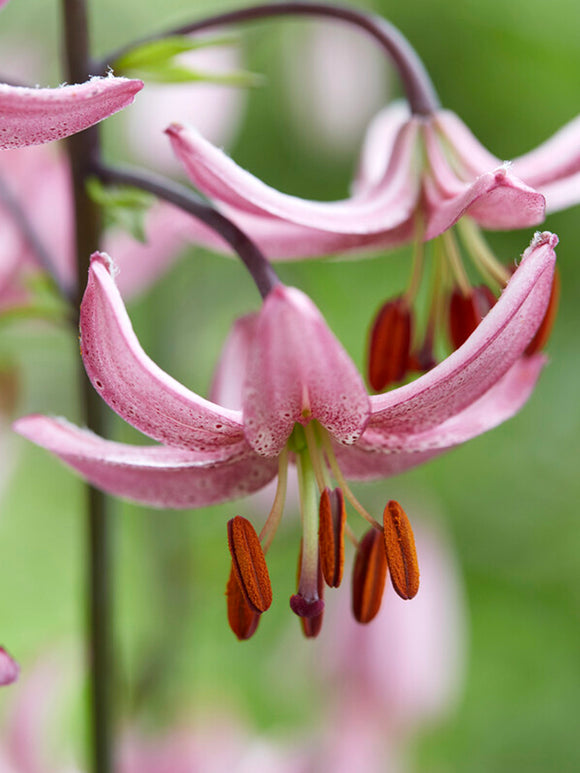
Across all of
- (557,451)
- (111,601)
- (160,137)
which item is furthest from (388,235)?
(557,451)

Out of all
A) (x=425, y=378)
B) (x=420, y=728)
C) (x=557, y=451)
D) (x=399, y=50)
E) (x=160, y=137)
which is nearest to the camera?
(x=425, y=378)

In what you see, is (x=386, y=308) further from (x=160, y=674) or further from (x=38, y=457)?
(x=38, y=457)

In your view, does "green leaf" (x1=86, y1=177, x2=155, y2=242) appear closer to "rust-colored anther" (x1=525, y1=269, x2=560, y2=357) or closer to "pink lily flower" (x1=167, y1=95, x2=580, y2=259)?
"pink lily flower" (x1=167, y1=95, x2=580, y2=259)

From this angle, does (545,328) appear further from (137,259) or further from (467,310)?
(137,259)

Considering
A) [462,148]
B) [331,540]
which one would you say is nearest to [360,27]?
[462,148]

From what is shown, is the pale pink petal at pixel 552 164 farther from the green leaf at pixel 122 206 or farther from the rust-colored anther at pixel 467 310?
the green leaf at pixel 122 206

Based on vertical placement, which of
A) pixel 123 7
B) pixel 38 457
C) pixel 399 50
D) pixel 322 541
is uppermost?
pixel 123 7

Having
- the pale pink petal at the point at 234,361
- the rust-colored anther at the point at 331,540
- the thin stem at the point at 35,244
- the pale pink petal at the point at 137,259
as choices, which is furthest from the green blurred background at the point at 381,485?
the rust-colored anther at the point at 331,540

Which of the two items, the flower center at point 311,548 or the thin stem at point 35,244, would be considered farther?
the thin stem at point 35,244
